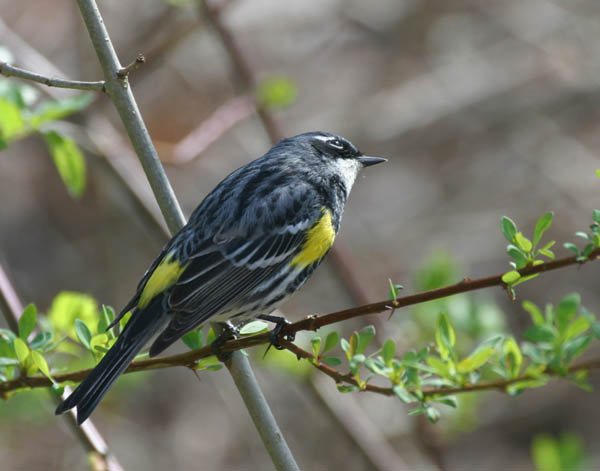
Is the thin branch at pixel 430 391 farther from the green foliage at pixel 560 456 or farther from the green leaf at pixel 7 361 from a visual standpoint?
the green leaf at pixel 7 361

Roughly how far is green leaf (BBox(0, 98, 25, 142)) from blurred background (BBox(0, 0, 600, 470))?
3.00m

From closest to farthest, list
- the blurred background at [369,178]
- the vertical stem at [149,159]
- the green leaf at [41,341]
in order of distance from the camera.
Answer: the green leaf at [41,341], the vertical stem at [149,159], the blurred background at [369,178]

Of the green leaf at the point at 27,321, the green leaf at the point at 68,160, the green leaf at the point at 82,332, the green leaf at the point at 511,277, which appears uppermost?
the green leaf at the point at 68,160

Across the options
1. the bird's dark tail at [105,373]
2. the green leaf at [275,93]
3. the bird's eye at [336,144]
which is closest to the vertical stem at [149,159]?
the bird's dark tail at [105,373]

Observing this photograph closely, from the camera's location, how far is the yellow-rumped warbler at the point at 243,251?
8.61 feet

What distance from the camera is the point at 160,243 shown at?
3668mm

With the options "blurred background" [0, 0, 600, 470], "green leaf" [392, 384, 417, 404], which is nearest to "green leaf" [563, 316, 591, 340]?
"green leaf" [392, 384, 417, 404]

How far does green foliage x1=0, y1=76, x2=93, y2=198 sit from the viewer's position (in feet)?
8.29

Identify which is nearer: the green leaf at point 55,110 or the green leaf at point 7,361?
the green leaf at point 7,361

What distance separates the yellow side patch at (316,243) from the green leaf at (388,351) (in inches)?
34.2

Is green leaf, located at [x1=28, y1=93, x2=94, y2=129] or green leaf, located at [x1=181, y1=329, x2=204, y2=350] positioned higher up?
green leaf, located at [x1=28, y1=93, x2=94, y2=129]

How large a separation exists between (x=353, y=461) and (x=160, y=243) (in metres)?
3.30

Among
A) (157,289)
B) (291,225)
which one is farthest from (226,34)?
(157,289)

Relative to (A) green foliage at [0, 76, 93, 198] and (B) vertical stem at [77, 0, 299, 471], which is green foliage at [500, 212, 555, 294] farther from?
(A) green foliage at [0, 76, 93, 198]
